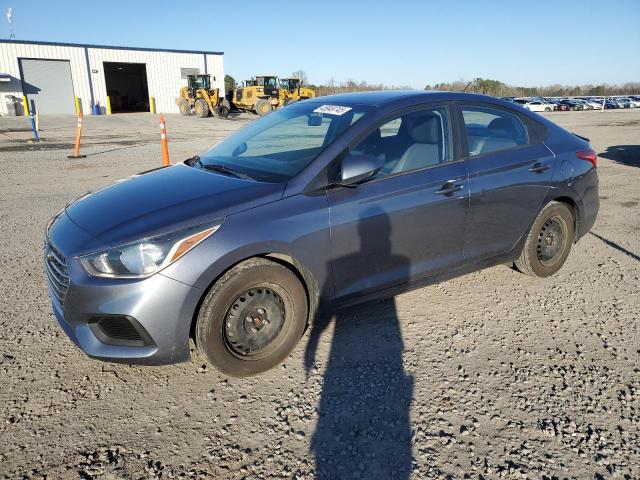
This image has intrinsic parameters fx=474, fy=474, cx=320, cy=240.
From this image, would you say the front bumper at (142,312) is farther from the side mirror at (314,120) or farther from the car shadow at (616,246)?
the car shadow at (616,246)

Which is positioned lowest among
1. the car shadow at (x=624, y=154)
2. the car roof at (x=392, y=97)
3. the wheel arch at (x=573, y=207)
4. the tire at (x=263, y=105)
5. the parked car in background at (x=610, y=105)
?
the car shadow at (x=624, y=154)

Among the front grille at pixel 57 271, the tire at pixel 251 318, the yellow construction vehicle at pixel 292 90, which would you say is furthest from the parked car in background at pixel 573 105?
the front grille at pixel 57 271

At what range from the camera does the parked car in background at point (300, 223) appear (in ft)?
8.34

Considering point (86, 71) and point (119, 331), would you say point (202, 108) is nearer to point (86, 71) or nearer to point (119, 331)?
point (86, 71)

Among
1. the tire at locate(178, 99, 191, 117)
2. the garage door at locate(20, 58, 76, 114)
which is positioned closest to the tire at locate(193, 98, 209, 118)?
the tire at locate(178, 99, 191, 117)

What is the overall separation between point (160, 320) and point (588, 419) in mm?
2314

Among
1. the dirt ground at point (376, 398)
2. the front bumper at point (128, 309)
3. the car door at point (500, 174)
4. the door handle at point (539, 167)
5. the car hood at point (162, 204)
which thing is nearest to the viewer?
the dirt ground at point (376, 398)

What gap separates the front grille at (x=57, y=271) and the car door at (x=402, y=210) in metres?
1.54

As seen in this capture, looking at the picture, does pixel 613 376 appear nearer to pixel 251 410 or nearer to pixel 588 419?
pixel 588 419

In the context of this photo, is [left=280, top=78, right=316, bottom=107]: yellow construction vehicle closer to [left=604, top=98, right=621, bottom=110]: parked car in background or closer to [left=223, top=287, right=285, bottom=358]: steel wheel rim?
[left=223, top=287, right=285, bottom=358]: steel wheel rim

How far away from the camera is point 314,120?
3.71m

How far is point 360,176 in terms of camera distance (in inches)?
116

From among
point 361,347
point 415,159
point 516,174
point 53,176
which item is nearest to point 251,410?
point 361,347

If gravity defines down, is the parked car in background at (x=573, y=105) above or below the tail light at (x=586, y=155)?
above
